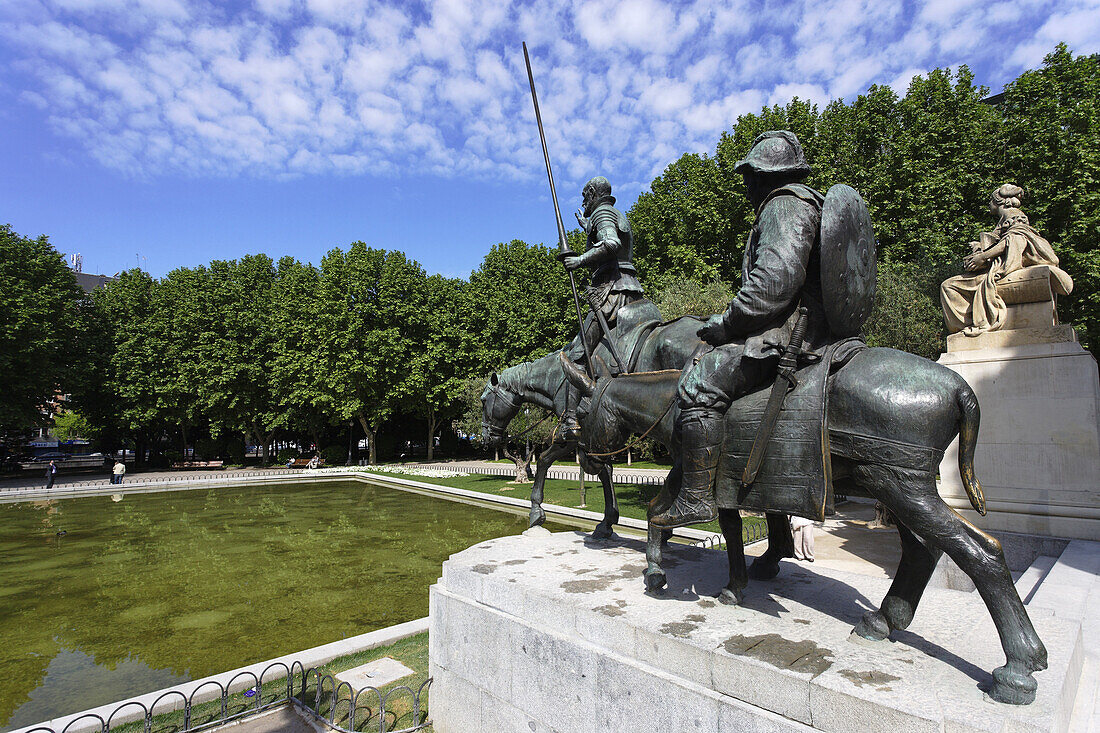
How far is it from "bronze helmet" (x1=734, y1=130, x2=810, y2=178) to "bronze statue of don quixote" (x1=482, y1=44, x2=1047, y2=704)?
1 cm

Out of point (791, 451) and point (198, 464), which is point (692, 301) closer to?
point (791, 451)

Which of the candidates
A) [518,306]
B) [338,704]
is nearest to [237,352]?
[518,306]

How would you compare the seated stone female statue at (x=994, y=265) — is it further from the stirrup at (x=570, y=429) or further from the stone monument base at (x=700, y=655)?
the stirrup at (x=570, y=429)

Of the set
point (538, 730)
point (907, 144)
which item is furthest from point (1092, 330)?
point (538, 730)

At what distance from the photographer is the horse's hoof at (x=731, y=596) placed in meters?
4.13

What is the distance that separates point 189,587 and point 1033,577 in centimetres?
1225

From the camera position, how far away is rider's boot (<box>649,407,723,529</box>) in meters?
3.75

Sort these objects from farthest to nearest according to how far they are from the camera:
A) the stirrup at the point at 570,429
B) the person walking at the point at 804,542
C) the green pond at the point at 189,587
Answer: the person walking at the point at 804,542, the green pond at the point at 189,587, the stirrup at the point at 570,429

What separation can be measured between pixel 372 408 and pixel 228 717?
106 feet

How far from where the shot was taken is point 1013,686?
102 inches

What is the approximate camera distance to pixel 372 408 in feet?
119

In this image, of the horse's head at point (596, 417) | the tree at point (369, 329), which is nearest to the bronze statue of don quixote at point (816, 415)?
the horse's head at point (596, 417)

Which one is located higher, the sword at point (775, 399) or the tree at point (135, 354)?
the tree at point (135, 354)

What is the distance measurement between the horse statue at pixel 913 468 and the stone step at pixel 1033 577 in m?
3.53
